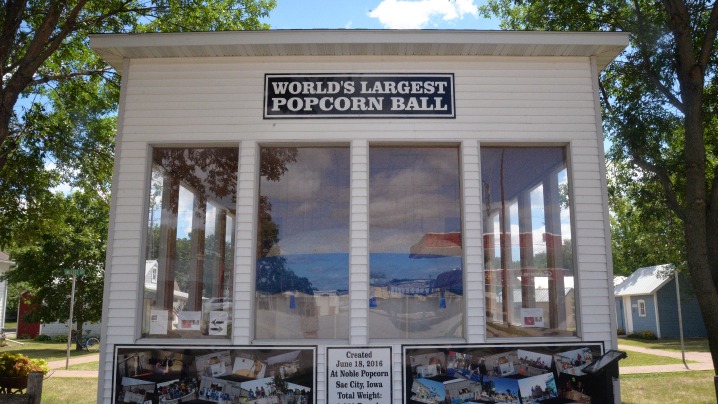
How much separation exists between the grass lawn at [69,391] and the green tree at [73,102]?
3.71 metres

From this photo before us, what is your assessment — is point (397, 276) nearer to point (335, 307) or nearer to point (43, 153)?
point (335, 307)

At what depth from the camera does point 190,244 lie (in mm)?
7566

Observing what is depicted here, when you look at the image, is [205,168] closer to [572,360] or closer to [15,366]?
[572,360]

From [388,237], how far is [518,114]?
2.29 meters

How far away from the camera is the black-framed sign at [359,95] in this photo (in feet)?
24.9

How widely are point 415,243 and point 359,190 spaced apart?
96cm

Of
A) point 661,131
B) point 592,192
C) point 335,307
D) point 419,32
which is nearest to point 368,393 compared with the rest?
point 335,307

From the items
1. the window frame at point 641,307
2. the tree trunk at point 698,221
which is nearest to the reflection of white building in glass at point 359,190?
the tree trunk at point 698,221

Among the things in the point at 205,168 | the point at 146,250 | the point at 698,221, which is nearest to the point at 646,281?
the point at 698,221

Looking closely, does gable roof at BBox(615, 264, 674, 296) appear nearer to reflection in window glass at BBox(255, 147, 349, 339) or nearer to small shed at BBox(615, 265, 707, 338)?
small shed at BBox(615, 265, 707, 338)

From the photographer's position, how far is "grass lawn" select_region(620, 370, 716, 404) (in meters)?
12.3

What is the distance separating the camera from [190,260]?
7.48m

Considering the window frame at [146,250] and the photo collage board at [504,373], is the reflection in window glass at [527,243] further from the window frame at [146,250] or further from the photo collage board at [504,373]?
the window frame at [146,250]

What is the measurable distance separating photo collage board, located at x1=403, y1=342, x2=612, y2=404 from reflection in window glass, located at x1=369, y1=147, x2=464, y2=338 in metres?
0.30
